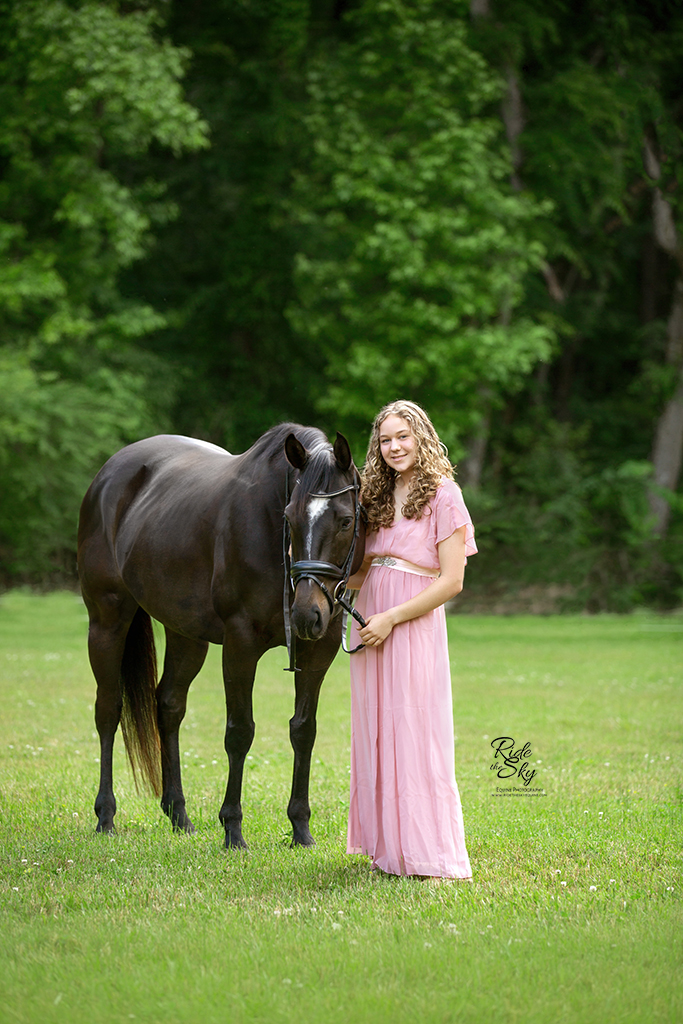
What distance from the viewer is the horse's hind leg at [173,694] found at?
20.6ft

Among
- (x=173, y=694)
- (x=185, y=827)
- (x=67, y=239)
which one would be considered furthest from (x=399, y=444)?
(x=67, y=239)

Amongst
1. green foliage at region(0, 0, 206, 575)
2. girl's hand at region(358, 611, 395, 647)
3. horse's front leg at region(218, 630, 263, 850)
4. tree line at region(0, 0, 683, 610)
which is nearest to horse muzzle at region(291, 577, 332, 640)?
girl's hand at region(358, 611, 395, 647)

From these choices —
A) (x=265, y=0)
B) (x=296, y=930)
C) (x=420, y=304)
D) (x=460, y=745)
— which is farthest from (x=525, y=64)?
(x=296, y=930)

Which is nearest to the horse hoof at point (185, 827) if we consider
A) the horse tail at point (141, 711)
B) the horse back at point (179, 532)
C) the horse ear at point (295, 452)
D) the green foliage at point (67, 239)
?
the horse tail at point (141, 711)

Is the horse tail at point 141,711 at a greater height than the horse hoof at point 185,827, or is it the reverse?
the horse tail at point 141,711

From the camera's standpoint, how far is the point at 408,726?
4734mm

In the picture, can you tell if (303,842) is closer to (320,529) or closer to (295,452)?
(320,529)

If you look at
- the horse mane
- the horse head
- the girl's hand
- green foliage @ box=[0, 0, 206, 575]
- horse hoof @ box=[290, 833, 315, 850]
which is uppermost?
green foliage @ box=[0, 0, 206, 575]

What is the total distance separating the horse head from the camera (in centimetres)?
445

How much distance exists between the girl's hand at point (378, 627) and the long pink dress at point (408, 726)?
0.11 m

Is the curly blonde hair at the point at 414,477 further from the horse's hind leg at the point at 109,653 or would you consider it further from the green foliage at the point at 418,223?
the green foliage at the point at 418,223

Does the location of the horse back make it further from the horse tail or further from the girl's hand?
the girl's hand

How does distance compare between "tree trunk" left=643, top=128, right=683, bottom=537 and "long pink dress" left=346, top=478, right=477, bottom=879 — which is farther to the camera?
"tree trunk" left=643, top=128, right=683, bottom=537

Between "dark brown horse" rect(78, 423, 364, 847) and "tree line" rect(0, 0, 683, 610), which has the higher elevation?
"tree line" rect(0, 0, 683, 610)
